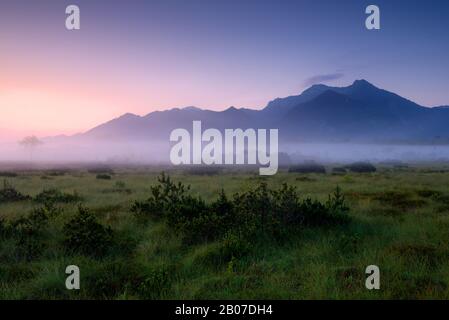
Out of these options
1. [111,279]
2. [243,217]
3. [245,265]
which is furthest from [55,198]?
[245,265]

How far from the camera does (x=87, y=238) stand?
904cm

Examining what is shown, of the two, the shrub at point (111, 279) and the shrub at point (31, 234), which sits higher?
the shrub at point (31, 234)

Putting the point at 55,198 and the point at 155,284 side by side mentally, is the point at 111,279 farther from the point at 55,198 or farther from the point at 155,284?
the point at 55,198

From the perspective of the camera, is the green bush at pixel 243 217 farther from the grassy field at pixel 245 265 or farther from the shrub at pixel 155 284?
the shrub at pixel 155 284

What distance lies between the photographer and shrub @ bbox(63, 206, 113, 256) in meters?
8.91

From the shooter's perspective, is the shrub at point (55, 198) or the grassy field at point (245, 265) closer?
the grassy field at point (245, 265)

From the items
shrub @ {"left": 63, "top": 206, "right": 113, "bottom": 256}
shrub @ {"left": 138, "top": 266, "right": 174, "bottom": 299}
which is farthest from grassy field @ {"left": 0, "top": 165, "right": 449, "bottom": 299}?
shrub @ {"left": 63, "top": 206, "right": 113, "bottom": 256}

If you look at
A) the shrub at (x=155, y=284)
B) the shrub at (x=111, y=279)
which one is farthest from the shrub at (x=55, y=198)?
A: the shrub at (x=155, y=284)

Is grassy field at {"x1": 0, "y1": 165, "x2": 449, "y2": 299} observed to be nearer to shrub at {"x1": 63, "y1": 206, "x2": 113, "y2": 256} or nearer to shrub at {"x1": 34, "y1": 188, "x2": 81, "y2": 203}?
shrub at {"x1": 63, "y1": 206, "x2": 113, "y2": 256}

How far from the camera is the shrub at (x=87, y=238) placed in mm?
8914

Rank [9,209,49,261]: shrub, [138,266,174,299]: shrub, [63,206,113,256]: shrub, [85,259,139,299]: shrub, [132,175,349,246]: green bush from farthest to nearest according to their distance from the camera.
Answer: [132,175,349,246]: green bush
[63,206,113,256]: shrub
[9,209,49,261]: shrub
[85,259,139,299]: shrub
[138,266,174,299]: shrub
